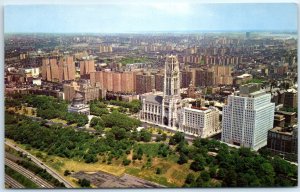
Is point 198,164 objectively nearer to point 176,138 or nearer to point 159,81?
point 176,138

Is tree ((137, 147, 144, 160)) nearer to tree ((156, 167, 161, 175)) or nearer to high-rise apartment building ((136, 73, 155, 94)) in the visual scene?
tree ((156, 167, 161, 175))

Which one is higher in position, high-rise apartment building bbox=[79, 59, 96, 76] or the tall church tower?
high-rise apartment building bbox=[79, 59, 96, 76]

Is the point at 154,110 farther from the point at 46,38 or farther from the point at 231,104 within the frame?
the point at 46,38

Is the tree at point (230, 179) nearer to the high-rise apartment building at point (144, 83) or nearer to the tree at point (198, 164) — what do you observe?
the tree at point (198, 164)

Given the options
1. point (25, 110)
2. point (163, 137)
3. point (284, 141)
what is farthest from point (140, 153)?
point (284, 141)

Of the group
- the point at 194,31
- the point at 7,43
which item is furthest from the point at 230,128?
the point at 7,43

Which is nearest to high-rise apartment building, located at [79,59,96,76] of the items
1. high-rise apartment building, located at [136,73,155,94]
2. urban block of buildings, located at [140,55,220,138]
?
high-rise apartment building, located at [136,73,155,94]

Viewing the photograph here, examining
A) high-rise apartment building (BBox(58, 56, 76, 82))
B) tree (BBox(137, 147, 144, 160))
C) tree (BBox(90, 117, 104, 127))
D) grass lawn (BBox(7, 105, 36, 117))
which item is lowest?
tree (BBox(137, 147, 144, 160))

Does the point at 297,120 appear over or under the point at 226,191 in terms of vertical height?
over
